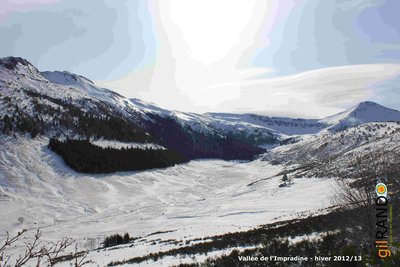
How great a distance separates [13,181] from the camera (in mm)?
66625

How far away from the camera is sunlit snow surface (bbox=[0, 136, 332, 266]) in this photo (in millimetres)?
40250

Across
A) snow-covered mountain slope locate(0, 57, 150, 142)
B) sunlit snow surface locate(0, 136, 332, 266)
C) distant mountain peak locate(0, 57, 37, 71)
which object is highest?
distant mountain peak locate(0, 57, 37, 71)

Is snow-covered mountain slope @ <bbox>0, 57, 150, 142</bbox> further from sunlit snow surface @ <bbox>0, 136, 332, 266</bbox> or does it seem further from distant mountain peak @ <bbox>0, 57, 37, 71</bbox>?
distant mountain peak @ <bbox>0, 57, 37, 71</bbox>

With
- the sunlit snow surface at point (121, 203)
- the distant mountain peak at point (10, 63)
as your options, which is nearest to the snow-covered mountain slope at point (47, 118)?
the sunlit snow surface at point (121, 203)

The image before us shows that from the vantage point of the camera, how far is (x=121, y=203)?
219ft

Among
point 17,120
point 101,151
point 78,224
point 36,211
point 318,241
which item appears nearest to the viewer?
point 318,241

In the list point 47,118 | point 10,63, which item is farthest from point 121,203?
point 10,63

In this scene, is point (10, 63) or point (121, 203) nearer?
point (121, 203)

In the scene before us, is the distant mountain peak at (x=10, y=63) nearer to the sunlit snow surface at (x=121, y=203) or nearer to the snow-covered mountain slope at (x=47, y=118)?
the snow-covered mountain slope at (x=47, y=118)

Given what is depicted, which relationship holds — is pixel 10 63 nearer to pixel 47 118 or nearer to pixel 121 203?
pixel 47 118

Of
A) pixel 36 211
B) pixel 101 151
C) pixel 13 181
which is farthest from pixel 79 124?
pixel 36 211

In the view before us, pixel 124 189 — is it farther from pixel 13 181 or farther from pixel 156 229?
pixel 156 229

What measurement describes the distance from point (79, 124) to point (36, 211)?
5938cm

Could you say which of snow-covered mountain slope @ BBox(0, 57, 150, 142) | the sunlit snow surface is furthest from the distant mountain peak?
the sunlit snow surface
